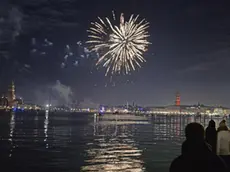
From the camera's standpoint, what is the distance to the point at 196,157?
15.2 feet

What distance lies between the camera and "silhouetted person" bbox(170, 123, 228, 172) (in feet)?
15.0

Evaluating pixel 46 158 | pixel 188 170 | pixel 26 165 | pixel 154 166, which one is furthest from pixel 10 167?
pixel 188 170

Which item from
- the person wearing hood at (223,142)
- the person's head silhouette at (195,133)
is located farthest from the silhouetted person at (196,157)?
the person wearing hood at (223,142)

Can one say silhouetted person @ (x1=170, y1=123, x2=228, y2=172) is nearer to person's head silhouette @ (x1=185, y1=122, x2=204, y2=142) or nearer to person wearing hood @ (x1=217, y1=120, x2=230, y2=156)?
person's head silhouette @ (x1=185, y1=122, x2=204, y2=142)

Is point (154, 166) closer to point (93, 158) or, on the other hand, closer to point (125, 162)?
point (125, 162)

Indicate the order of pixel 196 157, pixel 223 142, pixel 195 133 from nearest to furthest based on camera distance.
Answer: pixel 196 157, pixel 195 133, pixel 223 142

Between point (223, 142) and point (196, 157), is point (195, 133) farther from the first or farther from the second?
point (223, 142)

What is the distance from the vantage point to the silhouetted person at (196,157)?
4.56 metres

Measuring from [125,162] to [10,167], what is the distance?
21.0 ft

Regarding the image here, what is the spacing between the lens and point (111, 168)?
17312 millimetres

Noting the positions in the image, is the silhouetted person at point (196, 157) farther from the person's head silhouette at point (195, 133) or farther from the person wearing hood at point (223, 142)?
the person wearing hood at point (223, 142)

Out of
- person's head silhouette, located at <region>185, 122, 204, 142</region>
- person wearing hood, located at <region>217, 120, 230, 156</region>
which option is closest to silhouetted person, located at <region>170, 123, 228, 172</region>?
person's head silhouette, located at <region>185, 122, 204, 142</region>

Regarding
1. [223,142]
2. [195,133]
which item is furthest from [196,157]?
[223,142]

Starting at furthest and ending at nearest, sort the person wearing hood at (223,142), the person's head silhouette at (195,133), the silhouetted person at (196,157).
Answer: the person wearing hood at (223,142) < the person's head silhouette at (195,133) < the silhouetted person at (196,157)
